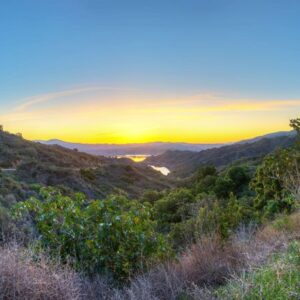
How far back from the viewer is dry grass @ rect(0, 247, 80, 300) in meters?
4.06

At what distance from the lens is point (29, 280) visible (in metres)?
4.16

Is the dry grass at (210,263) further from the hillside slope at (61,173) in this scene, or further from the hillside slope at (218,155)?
the hillside slope at (218,155)

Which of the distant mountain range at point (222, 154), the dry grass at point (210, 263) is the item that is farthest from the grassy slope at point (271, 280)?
the distant mountain range at point (222, 154)

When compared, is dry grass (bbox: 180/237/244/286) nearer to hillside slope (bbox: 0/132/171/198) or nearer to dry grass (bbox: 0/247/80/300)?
dry grass (bbox: 0/247/80/300)

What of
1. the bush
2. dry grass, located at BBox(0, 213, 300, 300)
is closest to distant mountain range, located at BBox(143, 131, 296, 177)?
the bush

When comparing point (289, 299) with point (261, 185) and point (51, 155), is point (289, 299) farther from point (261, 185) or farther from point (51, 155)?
point (51, 155)

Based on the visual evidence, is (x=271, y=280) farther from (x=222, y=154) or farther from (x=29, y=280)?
(x=222, y=154)

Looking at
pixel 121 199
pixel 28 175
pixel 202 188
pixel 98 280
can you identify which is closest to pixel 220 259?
pixel 98 280

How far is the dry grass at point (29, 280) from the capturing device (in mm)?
4062

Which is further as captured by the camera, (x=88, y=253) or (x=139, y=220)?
(x=139, y=220)

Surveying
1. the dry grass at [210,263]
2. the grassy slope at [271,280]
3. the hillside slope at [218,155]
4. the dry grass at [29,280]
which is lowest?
the hillside slope at [218,155]

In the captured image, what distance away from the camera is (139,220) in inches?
296

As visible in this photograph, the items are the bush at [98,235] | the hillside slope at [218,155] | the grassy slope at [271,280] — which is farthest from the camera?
the hillside slope at [218,155]

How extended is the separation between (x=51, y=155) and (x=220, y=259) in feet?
165
